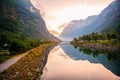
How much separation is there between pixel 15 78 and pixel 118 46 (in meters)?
92.8

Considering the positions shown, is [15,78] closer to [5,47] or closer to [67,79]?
[67,79]

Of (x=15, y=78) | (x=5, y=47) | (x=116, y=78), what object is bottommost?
(x=116, y=78)

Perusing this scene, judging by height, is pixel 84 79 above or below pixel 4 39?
below

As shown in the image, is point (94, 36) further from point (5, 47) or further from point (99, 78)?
point (99, 78)

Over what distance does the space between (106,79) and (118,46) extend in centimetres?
7630

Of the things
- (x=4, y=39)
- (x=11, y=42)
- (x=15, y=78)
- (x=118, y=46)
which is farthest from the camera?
(x=118, y=46)

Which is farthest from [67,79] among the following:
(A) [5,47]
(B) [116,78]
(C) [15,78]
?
(A) [5,47]

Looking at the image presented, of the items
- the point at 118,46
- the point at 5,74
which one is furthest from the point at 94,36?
the point at 5,74

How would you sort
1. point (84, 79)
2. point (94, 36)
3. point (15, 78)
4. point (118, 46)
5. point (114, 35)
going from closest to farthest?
1. point (15, 78)
2. point (84, 79)
3. point (118, 46)
4. point (114, 35)
5. point (94, 36)

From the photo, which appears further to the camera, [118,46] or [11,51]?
[118,46]

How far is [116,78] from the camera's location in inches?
1790

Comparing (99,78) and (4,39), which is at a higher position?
(4,39)

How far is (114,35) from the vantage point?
14612cm

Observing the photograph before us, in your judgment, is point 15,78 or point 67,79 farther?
point 67,79
